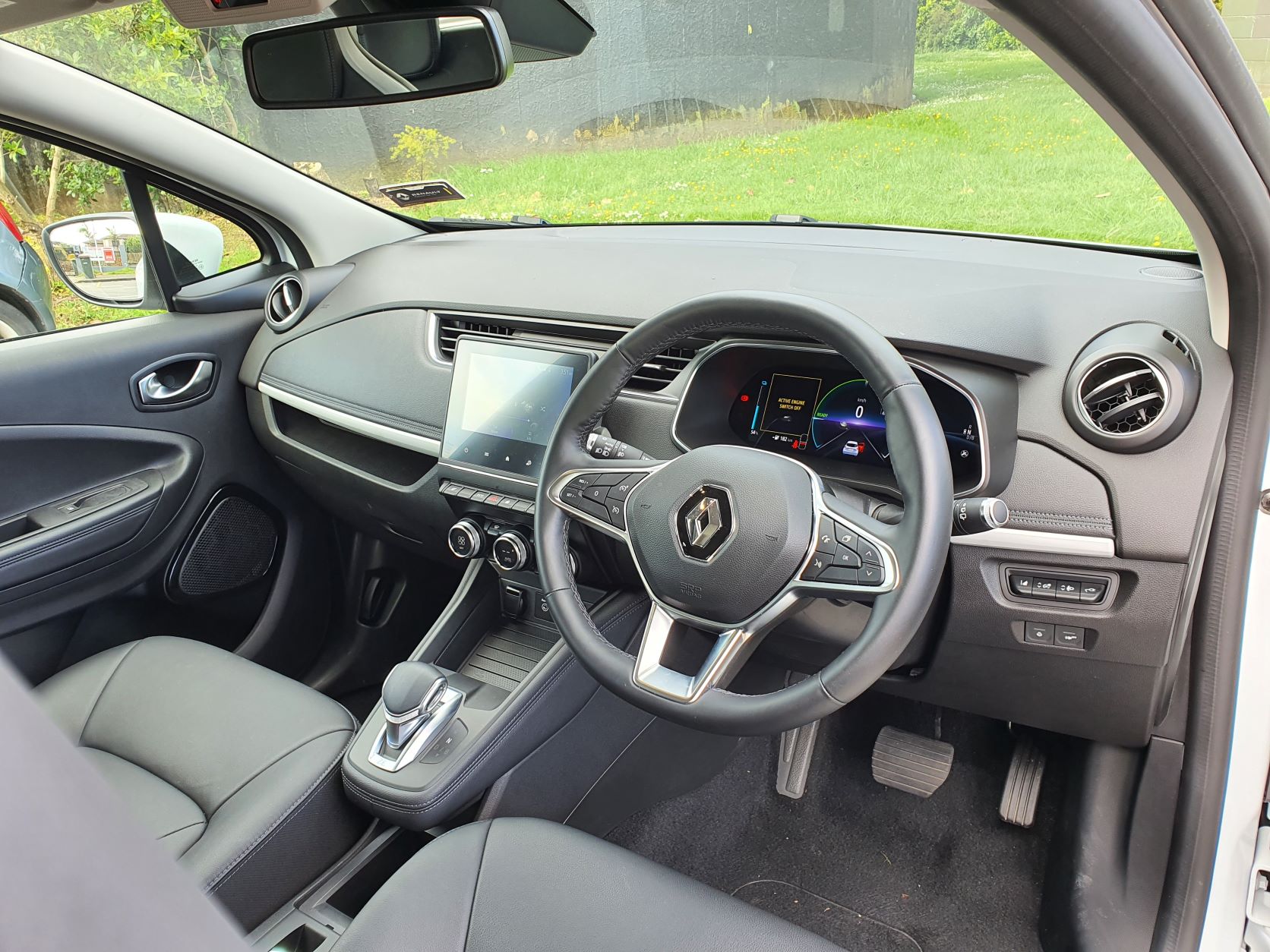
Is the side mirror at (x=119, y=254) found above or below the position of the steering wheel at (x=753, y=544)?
above

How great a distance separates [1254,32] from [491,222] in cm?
173

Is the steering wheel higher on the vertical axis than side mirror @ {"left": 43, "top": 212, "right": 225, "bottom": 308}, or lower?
lower

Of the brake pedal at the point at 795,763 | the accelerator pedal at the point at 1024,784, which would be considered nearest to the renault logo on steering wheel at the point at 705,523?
the brake pedal at the point at 795,763

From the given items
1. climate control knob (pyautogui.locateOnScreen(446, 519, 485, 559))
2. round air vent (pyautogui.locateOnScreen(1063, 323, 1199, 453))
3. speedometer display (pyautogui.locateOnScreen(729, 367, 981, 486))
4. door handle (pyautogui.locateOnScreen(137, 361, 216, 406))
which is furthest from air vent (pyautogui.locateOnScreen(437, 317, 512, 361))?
round air vent (pyautogui.locateOnScreen(1063, 323, 1199, 453))

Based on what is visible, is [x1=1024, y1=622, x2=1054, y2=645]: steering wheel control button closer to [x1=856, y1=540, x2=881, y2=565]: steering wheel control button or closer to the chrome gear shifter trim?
[x1=856, y1=540, x2=881, y2=565]: steering wheel control button

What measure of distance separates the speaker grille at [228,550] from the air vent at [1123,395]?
1906 mm

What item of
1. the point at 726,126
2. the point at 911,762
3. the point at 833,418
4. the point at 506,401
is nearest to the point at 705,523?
the point at 833,418

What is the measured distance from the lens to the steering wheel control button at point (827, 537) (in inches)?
46.3

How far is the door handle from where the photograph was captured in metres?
2.08

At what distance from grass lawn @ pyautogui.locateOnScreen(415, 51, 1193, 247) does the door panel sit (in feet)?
2.50

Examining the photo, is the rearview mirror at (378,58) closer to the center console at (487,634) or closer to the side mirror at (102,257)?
the center console at (487,634)

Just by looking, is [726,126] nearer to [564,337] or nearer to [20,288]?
[564,337]

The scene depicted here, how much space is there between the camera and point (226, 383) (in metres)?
2.26

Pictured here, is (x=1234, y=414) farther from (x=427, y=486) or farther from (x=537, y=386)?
(x=427, y=486)
